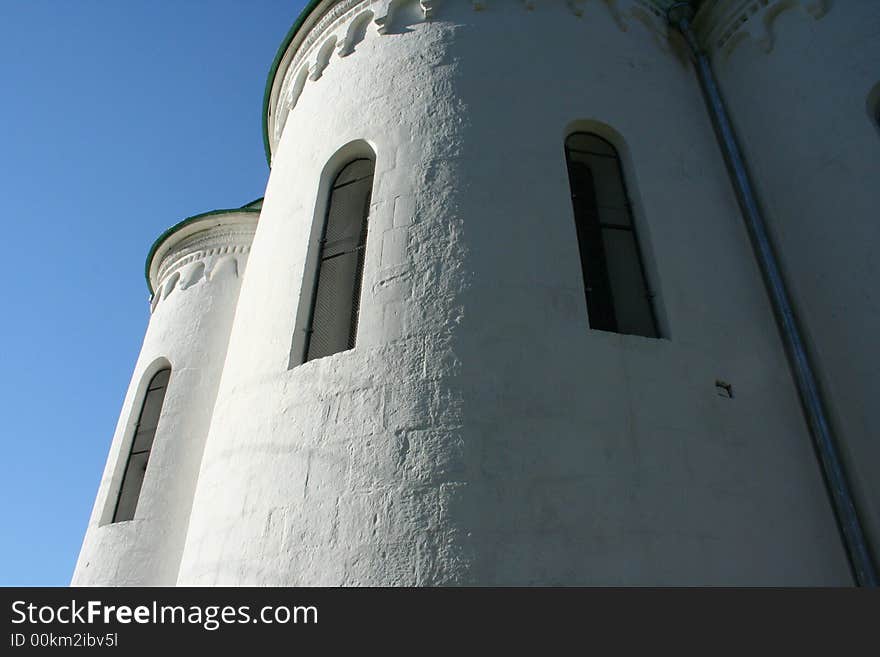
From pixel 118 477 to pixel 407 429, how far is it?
5769 millimetres

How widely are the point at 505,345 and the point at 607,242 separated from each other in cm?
157

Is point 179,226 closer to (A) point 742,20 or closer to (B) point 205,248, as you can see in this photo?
(B) point 205,248

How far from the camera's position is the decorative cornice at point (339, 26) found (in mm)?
6559

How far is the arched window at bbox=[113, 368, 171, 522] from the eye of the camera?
8.27 m

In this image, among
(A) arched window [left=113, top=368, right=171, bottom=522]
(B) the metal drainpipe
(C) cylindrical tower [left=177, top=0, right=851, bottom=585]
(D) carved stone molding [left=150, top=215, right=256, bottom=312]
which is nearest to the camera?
(C) cylindrical tower [left=177, top=0, right=851, bottom=585]

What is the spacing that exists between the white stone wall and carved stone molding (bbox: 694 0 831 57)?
1cm

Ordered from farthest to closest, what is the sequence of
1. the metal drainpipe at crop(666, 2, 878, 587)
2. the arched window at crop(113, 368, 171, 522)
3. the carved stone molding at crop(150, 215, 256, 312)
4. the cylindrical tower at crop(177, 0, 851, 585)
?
the carved stone molding at crop(150, 215, 256, 312) < the arched window at crop(113, 368, 171, 522) < the metal drainpipe at crop(666, 2, 878, 587) < the cylindrical tower at crop(177, 0, 851, 585)

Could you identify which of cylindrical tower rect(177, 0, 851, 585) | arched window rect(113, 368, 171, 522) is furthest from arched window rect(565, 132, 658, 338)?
arched window rect(113, 368, 171, 522)

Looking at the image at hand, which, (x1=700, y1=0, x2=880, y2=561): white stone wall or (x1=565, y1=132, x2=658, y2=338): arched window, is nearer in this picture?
(x1=700, y1=0, x2=880, y2=561): white stone wall

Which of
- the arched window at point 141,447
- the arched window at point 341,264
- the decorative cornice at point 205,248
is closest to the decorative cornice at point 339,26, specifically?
the arched window at point 341,264

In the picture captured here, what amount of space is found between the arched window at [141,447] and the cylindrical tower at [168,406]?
13 millimetres

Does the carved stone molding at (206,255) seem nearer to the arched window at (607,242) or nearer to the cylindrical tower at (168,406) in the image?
the cylindrical tower at (168,406)

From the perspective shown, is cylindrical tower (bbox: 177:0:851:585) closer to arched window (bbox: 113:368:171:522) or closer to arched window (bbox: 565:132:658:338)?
arched window (bbox: 565:132:658:338)

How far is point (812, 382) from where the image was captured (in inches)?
193
